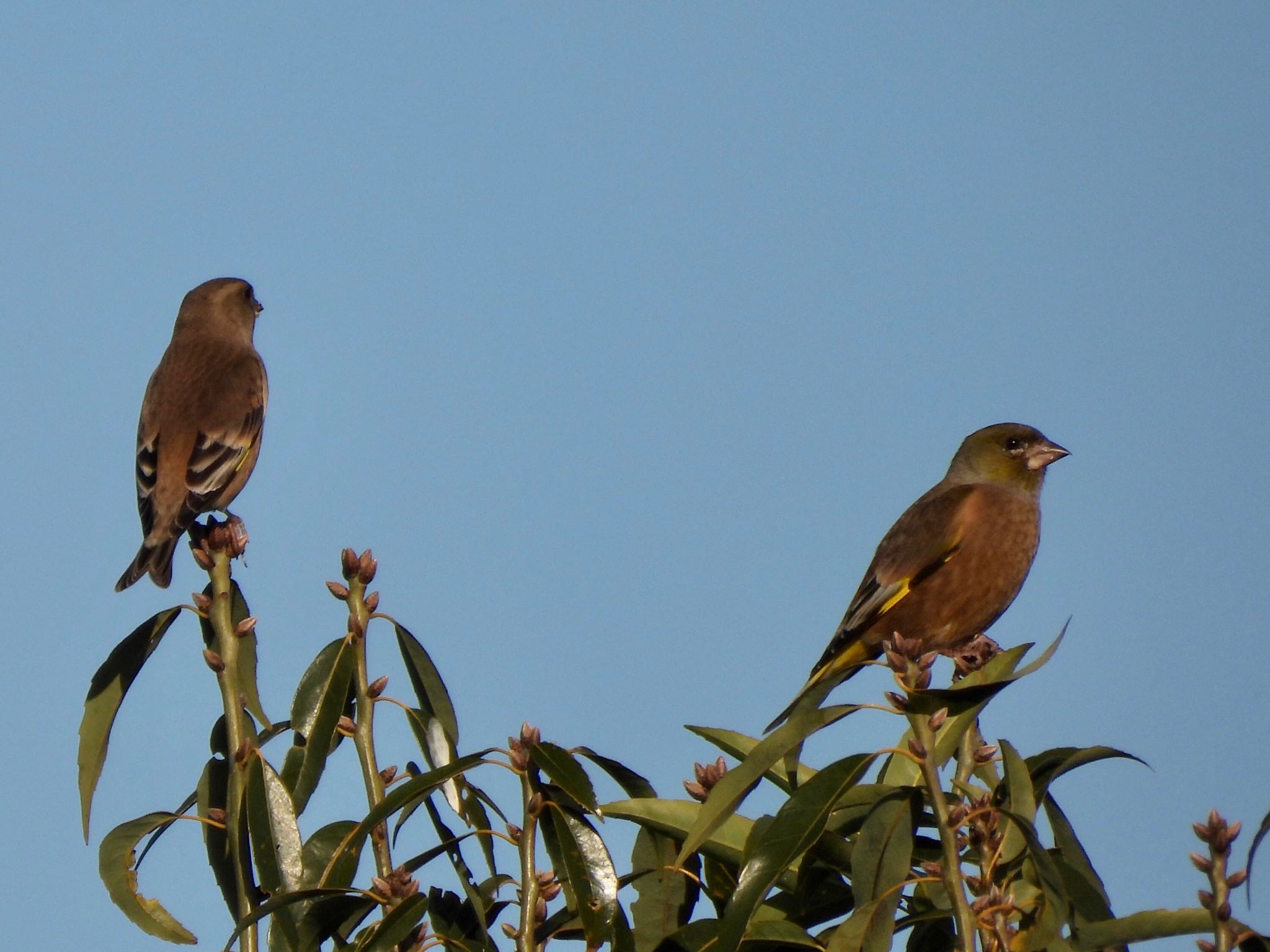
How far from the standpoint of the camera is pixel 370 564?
12.3 ft

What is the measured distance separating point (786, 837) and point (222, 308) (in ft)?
26.3

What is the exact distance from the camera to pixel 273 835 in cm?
345

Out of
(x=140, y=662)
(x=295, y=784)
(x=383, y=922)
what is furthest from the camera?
(x=140, y=662)

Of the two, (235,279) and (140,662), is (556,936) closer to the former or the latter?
(140,662)

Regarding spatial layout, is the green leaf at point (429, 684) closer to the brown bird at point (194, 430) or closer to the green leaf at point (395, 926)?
the green leaf at point (395, 926)

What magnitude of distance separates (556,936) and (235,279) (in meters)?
7.74

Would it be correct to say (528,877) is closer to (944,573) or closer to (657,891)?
(657,891)

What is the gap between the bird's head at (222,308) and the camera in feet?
33.2

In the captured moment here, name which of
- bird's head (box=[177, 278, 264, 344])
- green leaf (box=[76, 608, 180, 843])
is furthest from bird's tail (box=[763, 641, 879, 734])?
bird's head (box=[177, 278, 264, 344])

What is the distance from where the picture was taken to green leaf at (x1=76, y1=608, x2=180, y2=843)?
416cm

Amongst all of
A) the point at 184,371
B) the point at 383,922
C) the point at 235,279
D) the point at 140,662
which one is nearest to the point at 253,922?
the point at 383,922

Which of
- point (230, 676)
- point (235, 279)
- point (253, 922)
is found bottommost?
point (253, 922)

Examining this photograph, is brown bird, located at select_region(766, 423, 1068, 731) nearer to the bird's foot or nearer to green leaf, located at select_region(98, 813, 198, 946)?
the bird's foot

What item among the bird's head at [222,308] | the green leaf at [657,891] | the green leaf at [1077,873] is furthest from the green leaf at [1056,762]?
the bird's head at [222,308]
